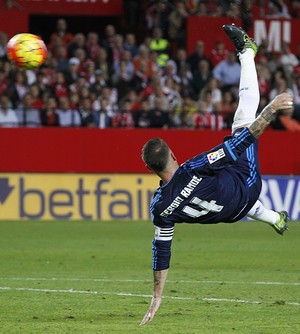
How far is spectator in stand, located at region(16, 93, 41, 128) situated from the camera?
21719 millimetres

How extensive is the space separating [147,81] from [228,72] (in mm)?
2179

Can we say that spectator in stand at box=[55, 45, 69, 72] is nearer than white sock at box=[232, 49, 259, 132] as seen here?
No

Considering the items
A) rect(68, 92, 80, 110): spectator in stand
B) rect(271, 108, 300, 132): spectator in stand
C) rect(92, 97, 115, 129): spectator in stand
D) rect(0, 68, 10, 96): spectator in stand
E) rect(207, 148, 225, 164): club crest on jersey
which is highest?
rect(207, 148, 225, 164): club crest on jersey

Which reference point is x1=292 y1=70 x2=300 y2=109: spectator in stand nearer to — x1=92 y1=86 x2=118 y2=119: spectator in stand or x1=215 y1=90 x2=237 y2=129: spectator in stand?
x1=215 y1=90 x2=237 y2=129: spectator in stand

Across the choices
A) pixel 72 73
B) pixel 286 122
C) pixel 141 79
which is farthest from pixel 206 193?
pixel 141 79

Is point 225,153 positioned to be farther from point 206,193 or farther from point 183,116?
point 183,116

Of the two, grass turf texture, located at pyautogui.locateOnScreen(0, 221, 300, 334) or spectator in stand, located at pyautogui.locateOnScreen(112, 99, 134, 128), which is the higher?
spectator in stand, located at pyautogui.locateOnScreen(112, 99, 134, 128)

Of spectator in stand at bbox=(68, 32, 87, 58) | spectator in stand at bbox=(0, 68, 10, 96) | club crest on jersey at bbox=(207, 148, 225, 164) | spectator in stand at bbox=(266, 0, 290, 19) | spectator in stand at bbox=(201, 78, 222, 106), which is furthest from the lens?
spectator in stand at bbox=(266, 0, 290, 19)

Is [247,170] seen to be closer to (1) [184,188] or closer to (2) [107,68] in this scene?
(1) [184,188]

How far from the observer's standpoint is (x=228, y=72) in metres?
24.9

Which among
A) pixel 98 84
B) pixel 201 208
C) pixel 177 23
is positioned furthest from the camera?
pixel 177 23

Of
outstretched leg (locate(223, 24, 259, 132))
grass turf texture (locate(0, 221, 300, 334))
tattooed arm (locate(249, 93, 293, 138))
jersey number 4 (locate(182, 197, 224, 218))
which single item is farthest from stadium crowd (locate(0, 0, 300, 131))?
tattooed arm (locate(249, 93, 293, 138))

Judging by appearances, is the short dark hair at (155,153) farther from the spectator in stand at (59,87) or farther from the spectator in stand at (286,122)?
the spectator in stand at (286,122)

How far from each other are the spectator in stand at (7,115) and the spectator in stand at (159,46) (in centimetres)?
494
